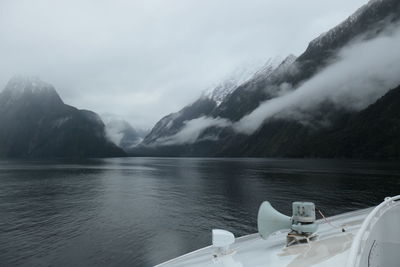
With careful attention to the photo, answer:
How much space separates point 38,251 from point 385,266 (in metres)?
29.0

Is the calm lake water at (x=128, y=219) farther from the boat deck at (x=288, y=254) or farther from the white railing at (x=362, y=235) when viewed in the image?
the white railing at (x=362, y=235)

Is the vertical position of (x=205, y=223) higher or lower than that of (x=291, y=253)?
lower

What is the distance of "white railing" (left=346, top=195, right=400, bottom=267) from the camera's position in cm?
562

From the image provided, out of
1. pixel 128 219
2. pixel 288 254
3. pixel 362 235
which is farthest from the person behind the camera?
pixel 128 219

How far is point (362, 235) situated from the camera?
20.4 feet

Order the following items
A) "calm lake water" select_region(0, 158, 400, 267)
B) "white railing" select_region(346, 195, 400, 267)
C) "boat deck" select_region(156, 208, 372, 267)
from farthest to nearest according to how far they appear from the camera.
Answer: "calm lake water" select_region(0, 158, 400, 267), "boat deck" select_region(156, 208, 372, 267), "white railing" select_region(346, 195, 400, 267)

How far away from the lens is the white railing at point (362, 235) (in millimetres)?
5617

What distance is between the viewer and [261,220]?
395 inches

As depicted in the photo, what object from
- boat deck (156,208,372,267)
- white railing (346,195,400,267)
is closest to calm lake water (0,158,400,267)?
boat deck (156,208,372,267)

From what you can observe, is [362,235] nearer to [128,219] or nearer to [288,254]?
[288,254]

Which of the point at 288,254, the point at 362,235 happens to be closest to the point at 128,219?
the point at 288,254

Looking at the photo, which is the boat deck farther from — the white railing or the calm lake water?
the calm lake water

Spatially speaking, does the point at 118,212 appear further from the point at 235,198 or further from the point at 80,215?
the point at 235,198

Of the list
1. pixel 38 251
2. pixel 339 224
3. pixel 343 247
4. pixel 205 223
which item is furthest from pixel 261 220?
pixel 205 223
